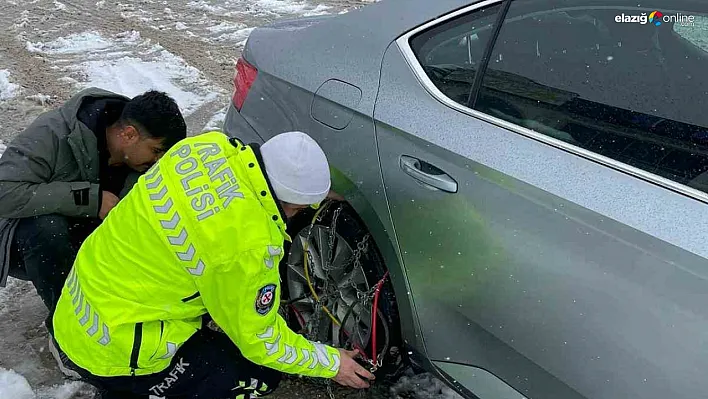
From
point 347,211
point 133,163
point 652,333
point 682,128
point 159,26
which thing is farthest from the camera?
point 159,26

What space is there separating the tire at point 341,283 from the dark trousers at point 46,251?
30.8 inches

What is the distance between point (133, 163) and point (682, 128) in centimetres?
175

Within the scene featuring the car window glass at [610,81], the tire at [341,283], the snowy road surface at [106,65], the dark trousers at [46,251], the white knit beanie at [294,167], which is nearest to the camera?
the car window glass at [610,81]

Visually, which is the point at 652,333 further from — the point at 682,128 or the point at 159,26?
the point at 159,26

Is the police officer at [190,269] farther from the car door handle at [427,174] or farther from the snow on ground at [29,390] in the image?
the snow on ground at [29,390]

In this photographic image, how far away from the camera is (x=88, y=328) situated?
74.0 inches

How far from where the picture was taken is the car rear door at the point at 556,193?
1.46m

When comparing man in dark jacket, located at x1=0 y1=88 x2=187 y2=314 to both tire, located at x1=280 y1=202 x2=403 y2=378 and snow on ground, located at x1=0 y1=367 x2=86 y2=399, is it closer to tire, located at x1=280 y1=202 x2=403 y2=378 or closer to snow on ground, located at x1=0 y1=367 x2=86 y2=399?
snow on ground, located at x1=0 y1=367 x2=86 y2=399

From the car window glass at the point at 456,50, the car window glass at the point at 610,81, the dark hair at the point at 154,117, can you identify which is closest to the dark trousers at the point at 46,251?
the dark hair at the point at 154,117

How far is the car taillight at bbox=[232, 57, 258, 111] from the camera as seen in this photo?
2.65 metres

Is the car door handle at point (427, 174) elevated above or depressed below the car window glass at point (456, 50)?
below

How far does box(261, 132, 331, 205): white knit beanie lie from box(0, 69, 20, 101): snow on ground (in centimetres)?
408

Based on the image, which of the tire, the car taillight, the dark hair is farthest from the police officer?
the car taillight

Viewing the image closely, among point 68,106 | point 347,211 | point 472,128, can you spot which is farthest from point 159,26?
point 472,128
